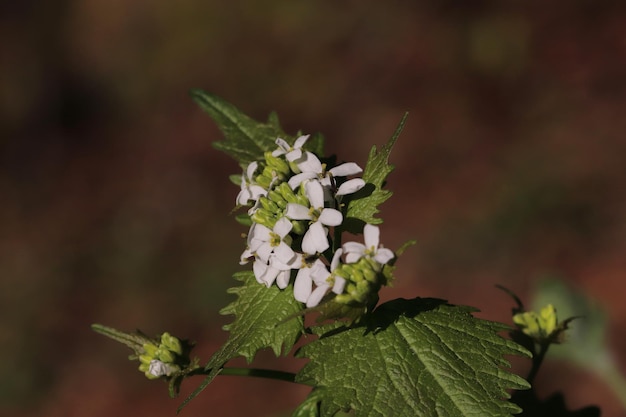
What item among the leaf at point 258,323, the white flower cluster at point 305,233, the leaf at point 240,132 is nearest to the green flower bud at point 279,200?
the white flower cluster at point 305,233

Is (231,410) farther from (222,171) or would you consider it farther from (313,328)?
(313,328)

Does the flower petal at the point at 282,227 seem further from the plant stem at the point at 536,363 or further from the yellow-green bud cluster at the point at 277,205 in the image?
the plant stem at the point at 536,363

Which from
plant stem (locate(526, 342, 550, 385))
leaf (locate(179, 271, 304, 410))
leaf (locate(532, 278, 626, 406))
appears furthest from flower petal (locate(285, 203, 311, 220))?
leaf (locate(532, 278, 626, 406))

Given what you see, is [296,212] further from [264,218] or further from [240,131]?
[240,131]

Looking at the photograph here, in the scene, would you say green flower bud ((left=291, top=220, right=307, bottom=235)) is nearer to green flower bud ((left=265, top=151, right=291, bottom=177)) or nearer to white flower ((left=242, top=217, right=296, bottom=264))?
white flower ((left=242, top=217, right=296, bottom=264))

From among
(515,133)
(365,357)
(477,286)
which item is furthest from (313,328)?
(515,133)
